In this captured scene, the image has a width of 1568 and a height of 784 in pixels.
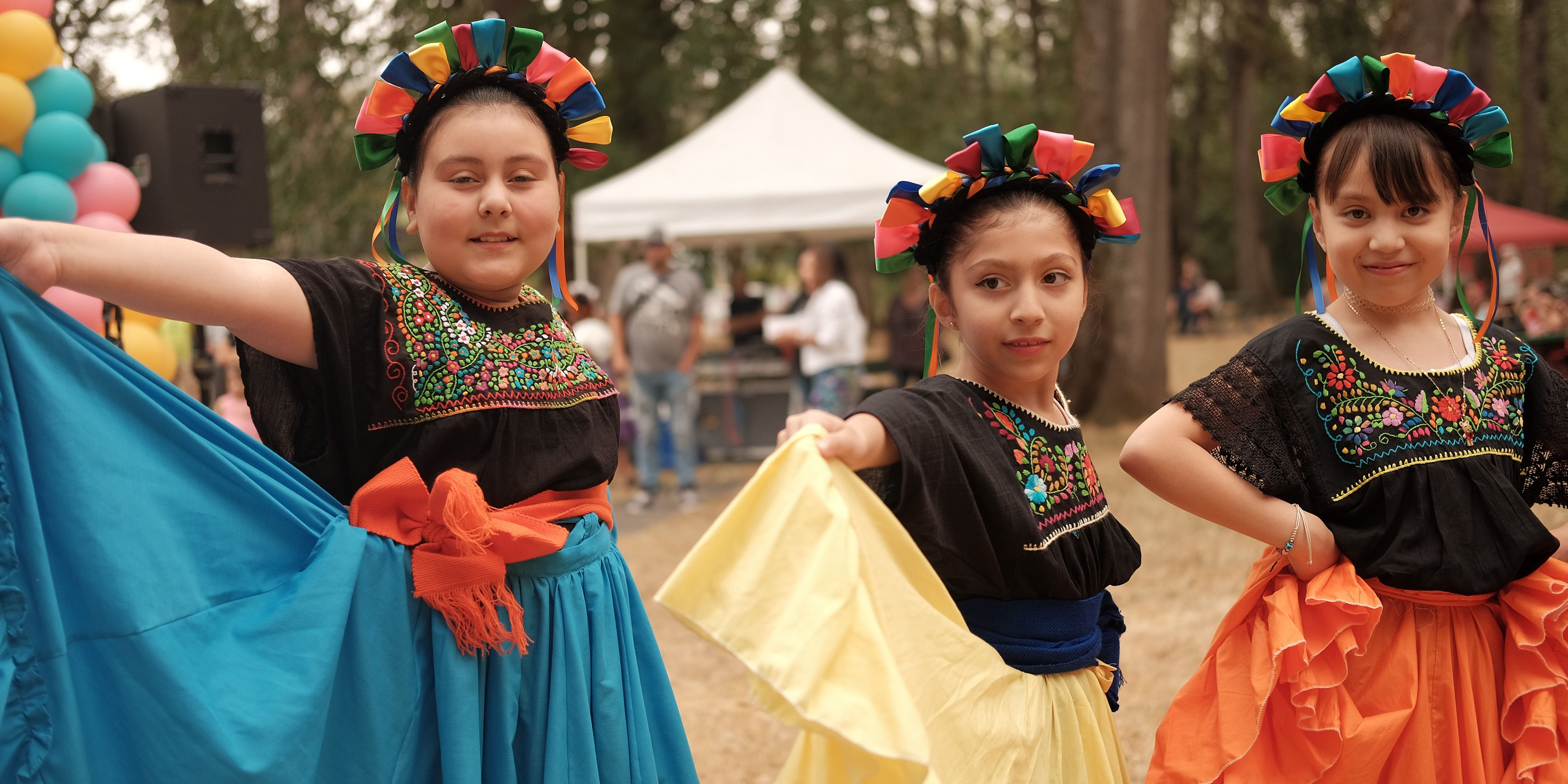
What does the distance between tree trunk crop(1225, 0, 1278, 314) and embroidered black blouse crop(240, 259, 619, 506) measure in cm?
2278

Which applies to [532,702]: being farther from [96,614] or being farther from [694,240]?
[694,240]

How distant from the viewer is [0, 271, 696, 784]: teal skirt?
147cm

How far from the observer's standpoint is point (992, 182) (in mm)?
1786

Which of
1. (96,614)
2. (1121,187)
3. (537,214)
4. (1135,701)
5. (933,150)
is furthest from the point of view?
(933,150)

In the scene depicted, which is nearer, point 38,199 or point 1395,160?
point 1395,160

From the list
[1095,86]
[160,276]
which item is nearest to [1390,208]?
[160,276]

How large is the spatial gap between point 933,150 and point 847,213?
857 cm

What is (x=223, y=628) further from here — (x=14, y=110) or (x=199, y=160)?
(x=199, y=160)

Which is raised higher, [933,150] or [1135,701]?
[933,150]

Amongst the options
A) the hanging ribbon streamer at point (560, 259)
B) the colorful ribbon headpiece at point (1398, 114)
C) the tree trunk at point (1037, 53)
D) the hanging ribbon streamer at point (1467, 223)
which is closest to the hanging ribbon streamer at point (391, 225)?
the hanging ribbon streamer at point (560, 259)

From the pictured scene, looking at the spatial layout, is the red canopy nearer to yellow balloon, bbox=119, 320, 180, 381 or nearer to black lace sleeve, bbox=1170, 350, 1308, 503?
black lace sleeve, bbox=1170, 350, 1308, 503

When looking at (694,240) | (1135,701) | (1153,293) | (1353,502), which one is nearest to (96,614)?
(1353,502)

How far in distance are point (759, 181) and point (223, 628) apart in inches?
321

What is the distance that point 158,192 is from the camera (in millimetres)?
4789
